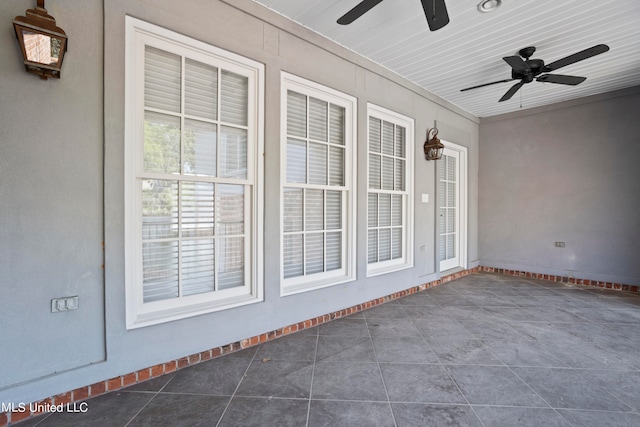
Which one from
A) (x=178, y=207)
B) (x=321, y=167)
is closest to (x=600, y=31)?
(x=321, y=167)

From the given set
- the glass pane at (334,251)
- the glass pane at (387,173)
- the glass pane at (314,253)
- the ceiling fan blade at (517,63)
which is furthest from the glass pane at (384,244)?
the ceiling fan blade at (517,63)

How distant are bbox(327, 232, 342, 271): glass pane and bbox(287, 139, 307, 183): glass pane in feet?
2.78

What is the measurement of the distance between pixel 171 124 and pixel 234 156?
1.97 feet

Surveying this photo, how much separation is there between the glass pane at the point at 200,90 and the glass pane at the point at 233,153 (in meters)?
0.20

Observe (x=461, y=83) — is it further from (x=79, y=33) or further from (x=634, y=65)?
(x=79, y=33)

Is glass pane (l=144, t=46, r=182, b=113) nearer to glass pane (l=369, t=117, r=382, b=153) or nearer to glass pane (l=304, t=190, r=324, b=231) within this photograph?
glass pane (l=304, t=190, r=324, b=231)

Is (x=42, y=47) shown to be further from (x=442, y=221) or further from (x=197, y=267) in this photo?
(x=442, y=221)

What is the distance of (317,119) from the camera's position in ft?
11.3

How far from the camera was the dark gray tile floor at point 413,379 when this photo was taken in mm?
1829

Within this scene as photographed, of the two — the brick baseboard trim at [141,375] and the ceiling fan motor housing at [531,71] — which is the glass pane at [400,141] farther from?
the brick baseboard trim at [141,375]

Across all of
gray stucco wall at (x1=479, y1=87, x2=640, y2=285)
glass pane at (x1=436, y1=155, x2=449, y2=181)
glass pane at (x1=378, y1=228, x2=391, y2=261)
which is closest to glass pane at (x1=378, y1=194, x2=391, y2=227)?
glass pane at (x1=378, y1=228, x2=391, y2=261)

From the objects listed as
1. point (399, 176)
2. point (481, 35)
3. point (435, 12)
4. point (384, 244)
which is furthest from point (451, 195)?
point (435, 12)

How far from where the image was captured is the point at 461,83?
459 centimetres

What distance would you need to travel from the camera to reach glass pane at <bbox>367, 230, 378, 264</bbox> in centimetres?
405
